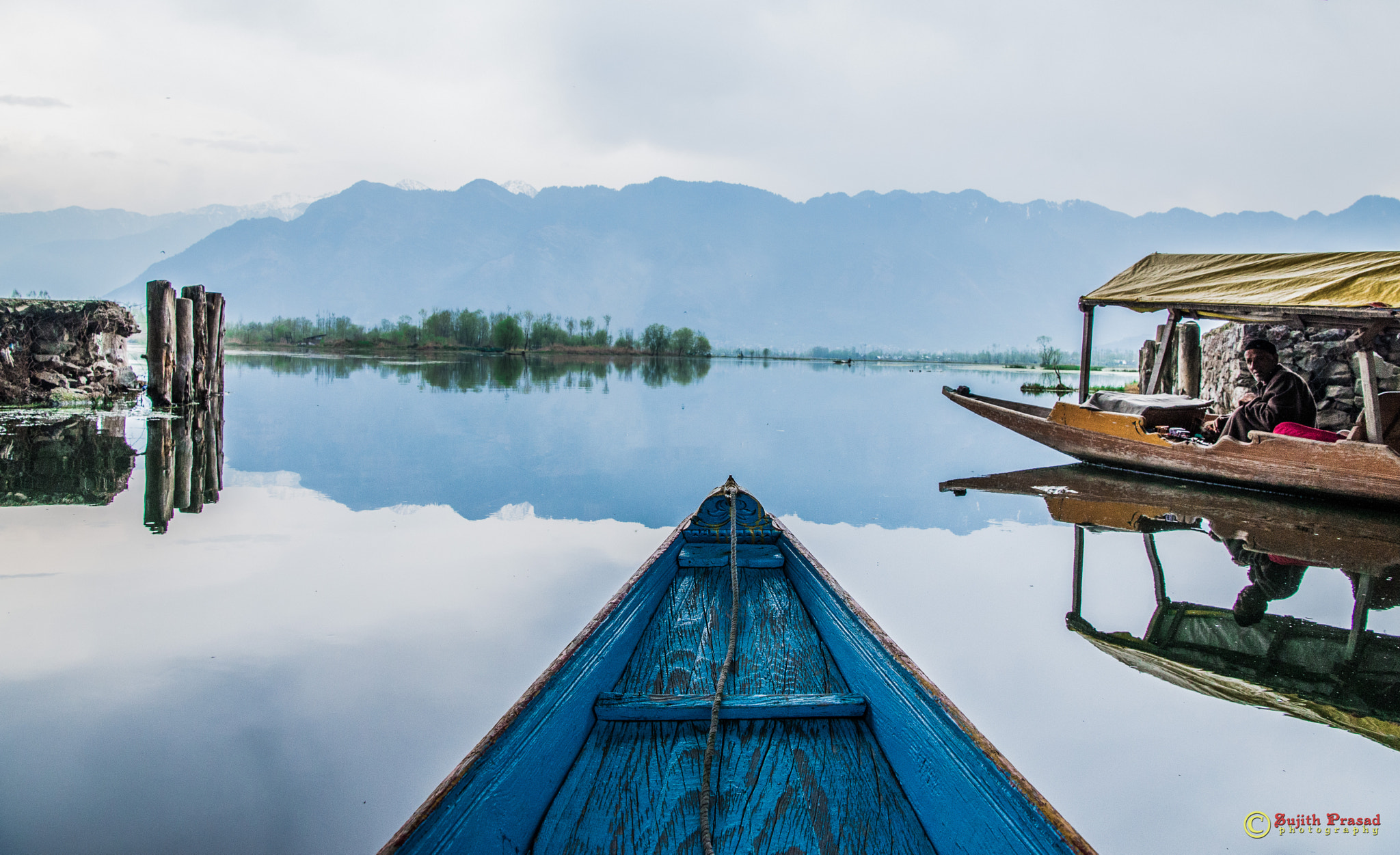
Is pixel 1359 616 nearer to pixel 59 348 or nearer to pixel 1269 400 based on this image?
pixel 1269 400

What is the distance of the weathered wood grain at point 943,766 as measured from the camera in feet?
5.29

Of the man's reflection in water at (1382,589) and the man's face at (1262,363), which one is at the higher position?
the man's face at (1262,363)

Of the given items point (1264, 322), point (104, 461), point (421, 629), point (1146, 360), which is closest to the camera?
point (421, 629)

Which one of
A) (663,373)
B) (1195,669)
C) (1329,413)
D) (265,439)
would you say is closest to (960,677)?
(1195,669)

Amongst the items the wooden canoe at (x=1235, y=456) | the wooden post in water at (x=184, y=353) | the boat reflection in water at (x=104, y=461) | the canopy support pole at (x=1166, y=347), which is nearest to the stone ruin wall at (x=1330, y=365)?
the canopy support pole at (x=1166, y=347)

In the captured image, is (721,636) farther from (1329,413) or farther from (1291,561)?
(1329,413)

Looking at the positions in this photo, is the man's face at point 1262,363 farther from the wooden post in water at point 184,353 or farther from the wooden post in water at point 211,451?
the wooden post in water at point 184,353

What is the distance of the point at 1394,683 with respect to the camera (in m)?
3.68

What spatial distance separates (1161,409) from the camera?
30.3ft

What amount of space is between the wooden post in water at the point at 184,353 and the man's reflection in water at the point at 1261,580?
15122 millimetres

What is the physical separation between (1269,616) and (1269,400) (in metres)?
4.93

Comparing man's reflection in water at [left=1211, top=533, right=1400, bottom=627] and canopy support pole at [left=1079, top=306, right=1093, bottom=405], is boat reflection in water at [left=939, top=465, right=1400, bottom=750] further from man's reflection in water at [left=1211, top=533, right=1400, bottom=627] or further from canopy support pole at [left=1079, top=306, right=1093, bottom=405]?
canopy support pole at [left=1079, top=306, right=1093, bottom=405]

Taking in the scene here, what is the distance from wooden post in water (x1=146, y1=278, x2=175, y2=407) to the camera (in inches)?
458

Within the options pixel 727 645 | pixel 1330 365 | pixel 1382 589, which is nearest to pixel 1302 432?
pixel 1382 589
